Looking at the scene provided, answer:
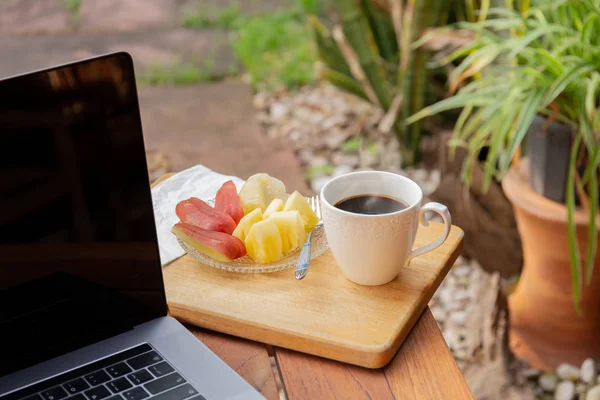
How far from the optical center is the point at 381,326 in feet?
2.50

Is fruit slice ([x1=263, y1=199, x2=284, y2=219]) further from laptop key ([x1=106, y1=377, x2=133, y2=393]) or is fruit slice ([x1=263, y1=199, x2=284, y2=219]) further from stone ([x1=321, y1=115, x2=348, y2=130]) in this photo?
stone ([x1=321, y1=115, x2=348, y2=130])

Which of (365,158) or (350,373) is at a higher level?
(350,373)

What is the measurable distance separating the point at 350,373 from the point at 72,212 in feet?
1.03

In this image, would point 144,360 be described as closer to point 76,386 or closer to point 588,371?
point 76,386

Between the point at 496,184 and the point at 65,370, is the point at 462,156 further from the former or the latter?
the point at 65,370

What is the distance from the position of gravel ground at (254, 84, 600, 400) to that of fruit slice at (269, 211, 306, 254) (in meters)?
0.85

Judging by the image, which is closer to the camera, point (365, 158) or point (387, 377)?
point (387, 377)

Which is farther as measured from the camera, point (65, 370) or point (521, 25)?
point (521, 25)

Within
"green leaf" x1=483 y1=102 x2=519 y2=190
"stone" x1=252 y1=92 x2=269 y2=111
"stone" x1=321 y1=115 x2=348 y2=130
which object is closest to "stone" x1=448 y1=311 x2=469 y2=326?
"green leaf" x1=483 y1=102 x2=519 y2=190

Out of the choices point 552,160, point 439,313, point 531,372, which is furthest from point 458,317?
point 552,160

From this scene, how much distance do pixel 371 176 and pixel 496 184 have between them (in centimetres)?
108

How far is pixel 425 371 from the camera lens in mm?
741

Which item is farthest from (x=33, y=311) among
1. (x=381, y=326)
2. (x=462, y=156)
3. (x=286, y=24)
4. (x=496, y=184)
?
(x=286, y=24)

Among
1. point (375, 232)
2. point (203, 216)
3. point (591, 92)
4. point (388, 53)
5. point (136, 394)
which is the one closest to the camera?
point (136, 394)
